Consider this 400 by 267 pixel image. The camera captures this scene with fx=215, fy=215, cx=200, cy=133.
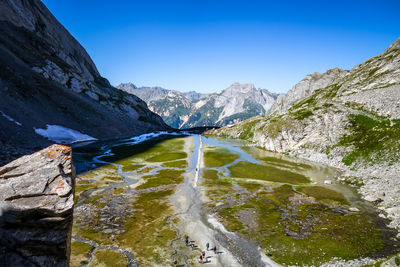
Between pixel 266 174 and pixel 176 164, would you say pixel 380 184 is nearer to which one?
pixel 266 174

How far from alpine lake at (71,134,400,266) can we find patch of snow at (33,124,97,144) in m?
65.1

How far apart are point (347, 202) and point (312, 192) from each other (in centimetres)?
960

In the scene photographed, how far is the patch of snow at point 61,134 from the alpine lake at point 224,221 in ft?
214

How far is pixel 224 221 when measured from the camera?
44375 millimetres

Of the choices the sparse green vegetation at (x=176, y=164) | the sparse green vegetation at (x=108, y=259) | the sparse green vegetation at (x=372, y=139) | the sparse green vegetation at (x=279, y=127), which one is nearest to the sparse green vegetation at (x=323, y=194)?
the sparse green vegetation at (x=372, y=139)

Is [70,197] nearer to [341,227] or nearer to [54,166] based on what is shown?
[54,166]

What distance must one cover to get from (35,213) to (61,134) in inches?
5962

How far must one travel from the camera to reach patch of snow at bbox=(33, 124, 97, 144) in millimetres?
126688

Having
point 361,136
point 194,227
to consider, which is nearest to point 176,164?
point 194,227

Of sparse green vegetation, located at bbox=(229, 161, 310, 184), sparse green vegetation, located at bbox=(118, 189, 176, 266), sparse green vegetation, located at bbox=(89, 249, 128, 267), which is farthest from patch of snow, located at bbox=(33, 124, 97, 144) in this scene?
sparse green vegetation, located at bbox=(89, 249, 128, 267)

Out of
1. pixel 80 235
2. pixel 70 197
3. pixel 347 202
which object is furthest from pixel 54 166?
pixel 347 202

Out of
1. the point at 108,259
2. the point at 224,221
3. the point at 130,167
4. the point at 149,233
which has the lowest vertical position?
the point at 130,167

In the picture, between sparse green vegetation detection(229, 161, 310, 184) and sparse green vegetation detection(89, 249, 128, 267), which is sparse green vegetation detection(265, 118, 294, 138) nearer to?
sparse green vegetation detection(229, 161, 310, 184)

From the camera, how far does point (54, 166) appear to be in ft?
45.3
